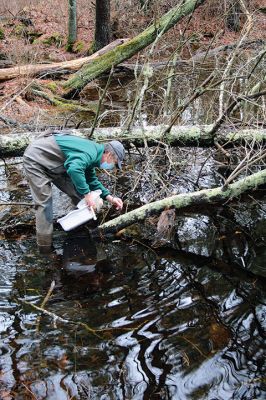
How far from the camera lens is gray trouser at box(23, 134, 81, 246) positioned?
14.5 feet

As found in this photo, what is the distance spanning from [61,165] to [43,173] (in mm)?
210

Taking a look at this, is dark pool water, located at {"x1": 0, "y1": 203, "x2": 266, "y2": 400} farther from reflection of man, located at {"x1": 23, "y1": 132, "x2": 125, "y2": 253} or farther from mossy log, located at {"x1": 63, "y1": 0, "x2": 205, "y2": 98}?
mossy log, located at {"x1": 63, "y1": 0, "x2": 205, "y2": 98}

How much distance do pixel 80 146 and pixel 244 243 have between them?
6.79 ft

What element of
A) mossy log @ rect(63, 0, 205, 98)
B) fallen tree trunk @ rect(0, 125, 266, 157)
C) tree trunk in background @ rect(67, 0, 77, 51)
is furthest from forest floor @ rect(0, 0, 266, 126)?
fallen tree trunk @ rect(0, 125, 266, 157)

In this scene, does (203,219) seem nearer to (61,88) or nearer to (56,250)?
(56,250)

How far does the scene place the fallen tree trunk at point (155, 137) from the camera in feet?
17.7

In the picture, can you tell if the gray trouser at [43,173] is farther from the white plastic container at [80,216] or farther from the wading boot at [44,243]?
the white plastic container at [80,216]

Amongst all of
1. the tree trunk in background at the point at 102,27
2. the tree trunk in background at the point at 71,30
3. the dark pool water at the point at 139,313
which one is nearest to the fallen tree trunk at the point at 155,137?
the dark pool water at the point at 139,313

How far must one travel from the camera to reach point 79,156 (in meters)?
4.11

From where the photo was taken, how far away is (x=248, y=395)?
2.84 m

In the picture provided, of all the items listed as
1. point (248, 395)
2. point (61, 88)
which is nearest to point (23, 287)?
point (248, 395)

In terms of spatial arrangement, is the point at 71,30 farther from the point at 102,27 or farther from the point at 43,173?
the point at 43,173

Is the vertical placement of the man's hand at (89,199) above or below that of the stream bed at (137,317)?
above

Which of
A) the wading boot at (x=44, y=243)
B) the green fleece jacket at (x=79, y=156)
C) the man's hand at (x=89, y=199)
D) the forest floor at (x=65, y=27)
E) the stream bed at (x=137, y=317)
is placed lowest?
the forest floor at (x=65, y=27)
